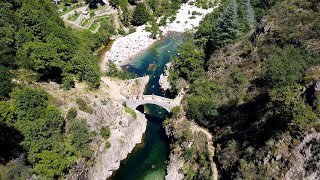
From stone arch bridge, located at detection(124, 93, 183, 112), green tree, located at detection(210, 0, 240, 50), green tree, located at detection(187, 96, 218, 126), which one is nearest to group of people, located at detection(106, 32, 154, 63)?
stone arch bridge, located at detection(124, 93, 183, 112)

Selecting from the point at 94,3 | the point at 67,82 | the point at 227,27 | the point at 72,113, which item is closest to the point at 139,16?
the point at 94,3

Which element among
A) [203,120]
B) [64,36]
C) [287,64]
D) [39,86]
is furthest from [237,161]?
[64,36]

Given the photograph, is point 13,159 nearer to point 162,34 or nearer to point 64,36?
point 64,36

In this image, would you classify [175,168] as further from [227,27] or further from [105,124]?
[227,27]

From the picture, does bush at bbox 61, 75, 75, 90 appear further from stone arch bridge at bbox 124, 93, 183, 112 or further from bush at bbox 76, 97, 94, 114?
stone arch bridge at bbox 124, 93, 183, 112

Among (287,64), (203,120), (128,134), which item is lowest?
(128,134)

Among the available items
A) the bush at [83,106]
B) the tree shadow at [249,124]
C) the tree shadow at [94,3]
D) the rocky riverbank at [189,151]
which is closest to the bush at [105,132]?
the bush at [83,106]
